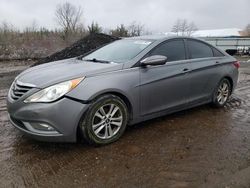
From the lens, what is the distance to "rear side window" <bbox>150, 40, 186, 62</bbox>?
183 inches

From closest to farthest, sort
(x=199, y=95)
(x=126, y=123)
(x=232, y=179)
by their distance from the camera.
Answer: (x=232, y=179) < (x=126, y=123) < (x=199, y=95)

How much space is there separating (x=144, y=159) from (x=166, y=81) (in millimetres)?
1508

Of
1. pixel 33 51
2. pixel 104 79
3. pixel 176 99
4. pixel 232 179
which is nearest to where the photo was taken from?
pixel 232 179

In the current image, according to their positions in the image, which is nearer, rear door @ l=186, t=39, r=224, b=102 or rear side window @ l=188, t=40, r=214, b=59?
rear door @ l=186, t=39, r=224, b=102

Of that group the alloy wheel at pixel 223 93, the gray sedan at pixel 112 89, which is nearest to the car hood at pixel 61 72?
the gray sedan at pixel 112 89

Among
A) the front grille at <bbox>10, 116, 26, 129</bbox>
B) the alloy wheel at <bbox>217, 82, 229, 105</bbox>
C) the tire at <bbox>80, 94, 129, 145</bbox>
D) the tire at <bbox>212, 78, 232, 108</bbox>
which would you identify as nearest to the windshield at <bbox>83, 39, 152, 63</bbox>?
the tire at <bbox>80, 94, 129, 145</bbox>

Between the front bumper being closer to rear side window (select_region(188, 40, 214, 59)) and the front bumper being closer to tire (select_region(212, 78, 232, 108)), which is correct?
rear side window (select_region(188, 40, 214, 59))

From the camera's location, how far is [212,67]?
17.9 feet

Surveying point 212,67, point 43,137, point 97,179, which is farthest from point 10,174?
point 212,67

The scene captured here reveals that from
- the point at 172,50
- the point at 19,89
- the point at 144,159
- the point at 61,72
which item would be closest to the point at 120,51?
the point at 172,50

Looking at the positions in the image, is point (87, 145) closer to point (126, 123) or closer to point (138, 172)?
point (126, 123)

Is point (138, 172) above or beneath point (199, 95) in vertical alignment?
beneath

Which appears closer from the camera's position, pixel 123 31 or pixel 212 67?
pixel 212 67

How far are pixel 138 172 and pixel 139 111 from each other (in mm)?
1226
